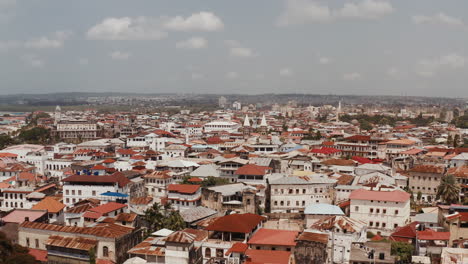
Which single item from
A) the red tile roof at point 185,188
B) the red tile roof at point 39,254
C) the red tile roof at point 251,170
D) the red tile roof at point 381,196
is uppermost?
the red tile roof at point 251,170

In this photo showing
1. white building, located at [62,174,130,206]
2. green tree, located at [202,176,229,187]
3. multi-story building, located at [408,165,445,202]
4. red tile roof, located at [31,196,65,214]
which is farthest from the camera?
multi-story building, located at [408,165,445,202]

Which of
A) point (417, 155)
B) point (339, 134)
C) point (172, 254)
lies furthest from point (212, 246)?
point (339, 134)

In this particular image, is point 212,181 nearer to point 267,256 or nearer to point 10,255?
point 267,256

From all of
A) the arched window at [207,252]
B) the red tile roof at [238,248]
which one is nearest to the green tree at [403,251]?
the red tile roof at [238,248]

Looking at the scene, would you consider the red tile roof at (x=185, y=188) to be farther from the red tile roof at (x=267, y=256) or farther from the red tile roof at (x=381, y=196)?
the red tile roof at (x=381, y=196)

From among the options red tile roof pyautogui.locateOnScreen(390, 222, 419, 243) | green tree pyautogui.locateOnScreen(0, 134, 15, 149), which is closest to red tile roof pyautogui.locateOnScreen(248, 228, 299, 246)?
red tile roof pyautogui.locateOnScreen(390, 222, 419, 243)

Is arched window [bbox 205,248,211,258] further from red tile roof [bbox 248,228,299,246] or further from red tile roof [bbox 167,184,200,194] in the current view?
red tile roof [bbox 167,184,200,194]
